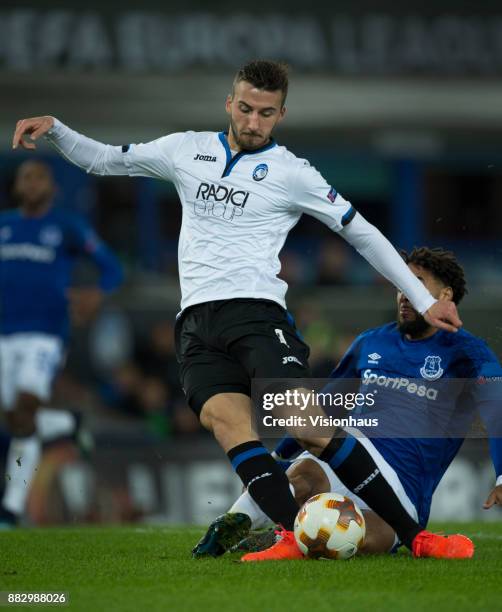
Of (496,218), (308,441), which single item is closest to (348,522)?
(308,441)

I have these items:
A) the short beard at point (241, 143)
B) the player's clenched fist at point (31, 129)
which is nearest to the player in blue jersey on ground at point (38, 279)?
the player's clenched fist at point (31, 129)

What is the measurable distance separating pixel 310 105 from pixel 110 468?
27.3 ft

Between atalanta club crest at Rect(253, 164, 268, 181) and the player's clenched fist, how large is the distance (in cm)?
99

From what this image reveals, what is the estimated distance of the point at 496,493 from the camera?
17.7ft

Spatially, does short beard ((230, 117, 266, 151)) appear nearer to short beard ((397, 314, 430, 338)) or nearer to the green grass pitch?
short beard ((397, 314, 430, 338))

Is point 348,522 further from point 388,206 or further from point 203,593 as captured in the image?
point 388,206

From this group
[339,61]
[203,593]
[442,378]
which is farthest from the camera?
[339,61]

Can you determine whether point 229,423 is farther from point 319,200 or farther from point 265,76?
point 265,76

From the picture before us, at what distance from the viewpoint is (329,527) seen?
523cm

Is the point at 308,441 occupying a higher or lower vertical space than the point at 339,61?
lower

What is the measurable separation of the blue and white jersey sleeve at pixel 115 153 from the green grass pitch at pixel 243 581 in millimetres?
1832

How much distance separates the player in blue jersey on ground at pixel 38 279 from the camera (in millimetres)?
9773

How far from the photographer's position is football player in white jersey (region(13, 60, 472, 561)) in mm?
5379

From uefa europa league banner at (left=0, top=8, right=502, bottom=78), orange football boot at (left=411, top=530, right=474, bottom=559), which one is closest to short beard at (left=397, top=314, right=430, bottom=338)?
orange football boot at (left=411, top=530, right=474, bottom=559)
